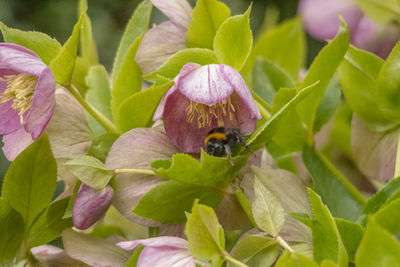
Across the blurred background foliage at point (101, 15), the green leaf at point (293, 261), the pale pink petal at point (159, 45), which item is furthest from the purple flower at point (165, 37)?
the blurred background foliage at point (101, 15)

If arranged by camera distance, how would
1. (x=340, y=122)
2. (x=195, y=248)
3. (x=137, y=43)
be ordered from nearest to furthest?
(x=195, y=248) < (x=137, y=43) < (x=340, y=122)

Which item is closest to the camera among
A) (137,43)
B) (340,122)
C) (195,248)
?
(195,248)

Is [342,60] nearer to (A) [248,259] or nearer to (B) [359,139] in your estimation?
(B) [359,139]

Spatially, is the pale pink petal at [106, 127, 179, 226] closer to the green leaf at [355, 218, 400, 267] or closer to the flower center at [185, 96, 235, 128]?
the flower center at [185, 96, 235, 128]

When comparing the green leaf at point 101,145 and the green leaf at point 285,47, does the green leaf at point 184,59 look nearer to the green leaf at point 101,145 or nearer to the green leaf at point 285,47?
the green leaf at point 101,145

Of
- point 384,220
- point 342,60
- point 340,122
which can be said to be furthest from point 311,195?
point 340,122

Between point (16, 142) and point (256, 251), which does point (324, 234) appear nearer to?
point (256, 251)

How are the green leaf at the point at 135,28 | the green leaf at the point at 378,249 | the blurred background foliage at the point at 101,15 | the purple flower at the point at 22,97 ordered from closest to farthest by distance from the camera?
the green leaf at the point at 378,249, the purple flower at the point at 22,97, the green leaf at the point at 135,28, the blurred background foliage at the point at 101,15
